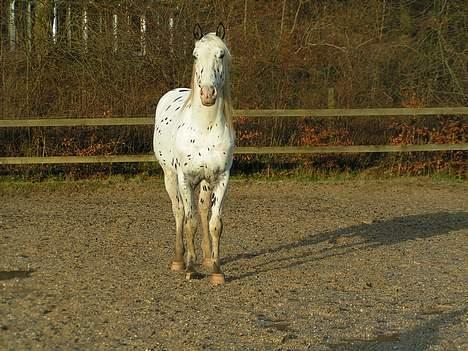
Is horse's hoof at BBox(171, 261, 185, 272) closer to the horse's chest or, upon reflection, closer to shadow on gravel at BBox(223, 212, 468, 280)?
shadow on gravel at BBox(223, 212, 468, 280)

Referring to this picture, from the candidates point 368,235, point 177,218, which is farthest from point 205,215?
point 368,235

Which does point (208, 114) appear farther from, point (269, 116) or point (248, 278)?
point (269, 116)

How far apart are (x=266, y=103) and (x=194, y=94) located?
844 cm

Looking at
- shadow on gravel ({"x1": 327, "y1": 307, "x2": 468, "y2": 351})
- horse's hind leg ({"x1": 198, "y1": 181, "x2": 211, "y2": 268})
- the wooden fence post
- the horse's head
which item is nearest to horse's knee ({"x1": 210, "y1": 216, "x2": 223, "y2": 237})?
horse's hind leg ({"x1": 198, "y1": 181, "x2": 211, "y2": 268})

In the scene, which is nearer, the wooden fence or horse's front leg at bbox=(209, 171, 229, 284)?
horse's front leg at bbox=(209, 171, 229, 284)

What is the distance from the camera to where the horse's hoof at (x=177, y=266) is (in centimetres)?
776

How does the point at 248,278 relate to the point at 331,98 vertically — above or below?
below

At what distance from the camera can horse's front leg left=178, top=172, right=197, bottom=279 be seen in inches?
295

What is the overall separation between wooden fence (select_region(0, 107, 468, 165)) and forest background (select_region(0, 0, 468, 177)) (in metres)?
0.67

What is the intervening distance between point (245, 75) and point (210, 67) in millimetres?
9225

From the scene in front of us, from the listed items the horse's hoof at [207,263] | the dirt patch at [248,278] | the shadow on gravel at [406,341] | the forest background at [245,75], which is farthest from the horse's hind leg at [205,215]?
the forest background at [245,75]

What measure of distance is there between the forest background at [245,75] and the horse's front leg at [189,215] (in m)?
7.40

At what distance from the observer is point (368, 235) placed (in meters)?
9.84

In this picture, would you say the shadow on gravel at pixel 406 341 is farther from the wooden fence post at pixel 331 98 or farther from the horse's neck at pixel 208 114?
the wooden fence post at pixel 331 98
